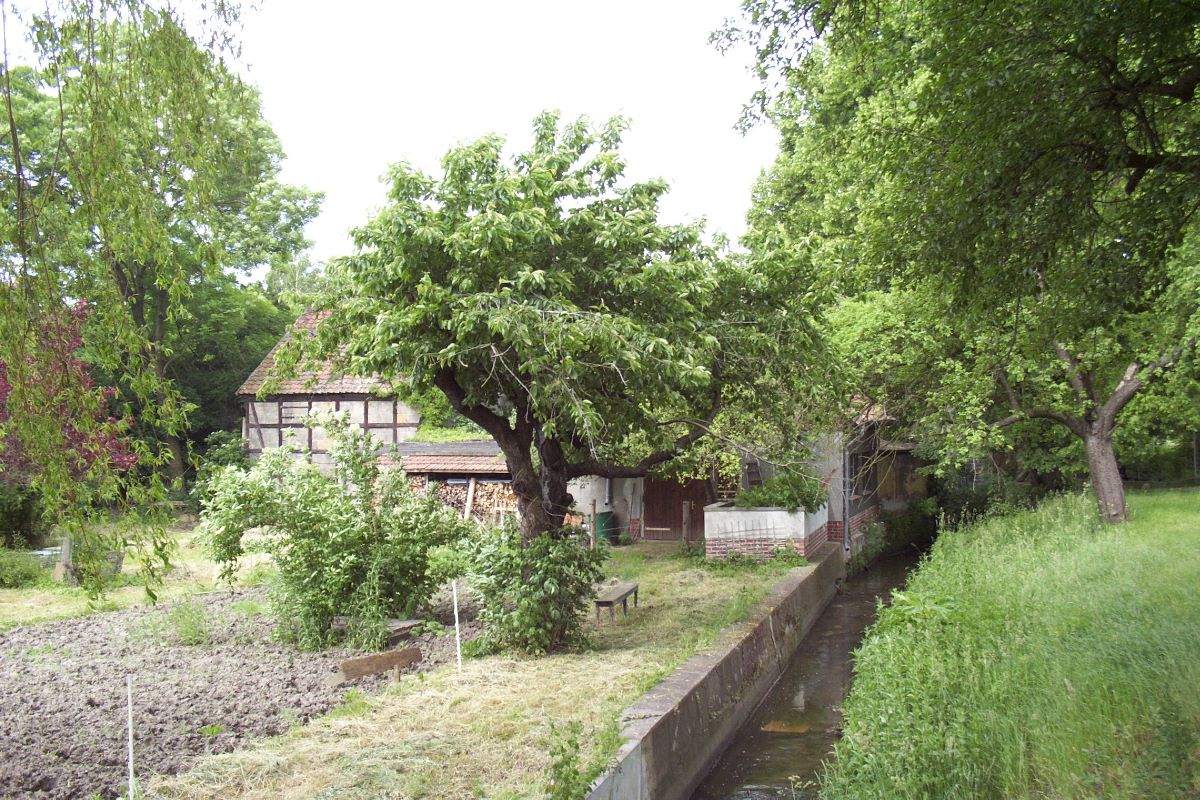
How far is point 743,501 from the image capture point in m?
19.4

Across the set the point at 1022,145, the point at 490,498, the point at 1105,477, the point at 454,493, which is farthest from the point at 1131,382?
the point at 454,493

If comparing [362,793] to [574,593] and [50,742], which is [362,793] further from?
→ [574,593]

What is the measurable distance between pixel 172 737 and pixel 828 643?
10460 mm

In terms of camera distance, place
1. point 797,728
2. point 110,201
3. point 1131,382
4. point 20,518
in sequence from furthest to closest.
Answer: point 20,518
point 1131,382
point 797,728
point 110,201

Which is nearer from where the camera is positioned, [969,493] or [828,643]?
[828,643]

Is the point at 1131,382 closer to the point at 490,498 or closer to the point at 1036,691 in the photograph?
the point at 1036,691

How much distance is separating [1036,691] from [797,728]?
408cm

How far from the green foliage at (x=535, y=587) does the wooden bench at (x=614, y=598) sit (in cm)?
177

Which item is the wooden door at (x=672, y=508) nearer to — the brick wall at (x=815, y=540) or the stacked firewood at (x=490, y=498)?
the brick wall at (x=815, y=540)

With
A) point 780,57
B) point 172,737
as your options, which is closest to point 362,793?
point 172,737

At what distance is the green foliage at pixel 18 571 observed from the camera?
16.4 metres

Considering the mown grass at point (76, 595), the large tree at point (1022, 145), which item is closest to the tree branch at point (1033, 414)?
the large tree at point (1022, 145)

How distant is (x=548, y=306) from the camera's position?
365 inches

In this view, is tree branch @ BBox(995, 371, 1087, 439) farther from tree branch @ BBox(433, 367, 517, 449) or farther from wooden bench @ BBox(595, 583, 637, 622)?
tree branch @ BBox(433, 367, 517, 449)
